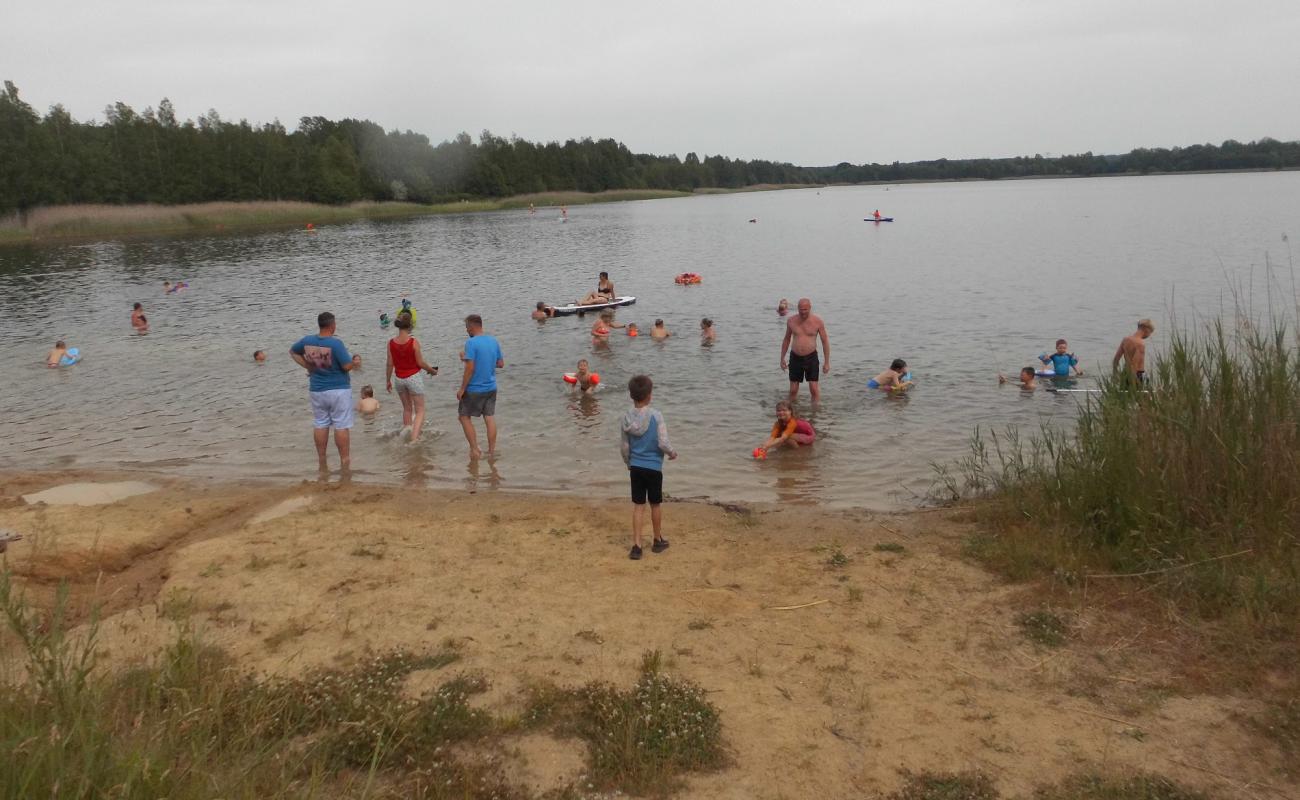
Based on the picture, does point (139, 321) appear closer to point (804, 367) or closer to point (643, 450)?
point (804, 367)

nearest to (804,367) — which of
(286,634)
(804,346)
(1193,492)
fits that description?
(804,346)

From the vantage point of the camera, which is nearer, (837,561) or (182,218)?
(837,561)

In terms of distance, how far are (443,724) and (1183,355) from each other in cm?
623

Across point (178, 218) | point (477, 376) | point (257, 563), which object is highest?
point (178, 218)

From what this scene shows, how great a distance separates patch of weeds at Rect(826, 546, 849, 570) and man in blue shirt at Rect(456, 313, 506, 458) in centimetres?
483

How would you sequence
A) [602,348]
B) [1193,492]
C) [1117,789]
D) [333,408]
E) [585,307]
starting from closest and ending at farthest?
[1117,789], [1193,492], [333,408], [602,348], [585,307]

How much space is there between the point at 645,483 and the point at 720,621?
5.25 feet

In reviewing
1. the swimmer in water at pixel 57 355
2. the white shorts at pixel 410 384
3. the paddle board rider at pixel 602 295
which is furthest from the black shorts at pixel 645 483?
the paddle board rider at pixel 602 295

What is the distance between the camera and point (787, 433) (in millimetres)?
10719

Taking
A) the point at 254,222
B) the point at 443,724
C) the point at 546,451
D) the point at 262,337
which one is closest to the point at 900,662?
the point at 443,724

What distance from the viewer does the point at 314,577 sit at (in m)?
6.27

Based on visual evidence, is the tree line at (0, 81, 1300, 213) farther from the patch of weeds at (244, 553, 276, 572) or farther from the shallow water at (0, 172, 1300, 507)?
the patch of weeds at (244, 553, 276, 572)

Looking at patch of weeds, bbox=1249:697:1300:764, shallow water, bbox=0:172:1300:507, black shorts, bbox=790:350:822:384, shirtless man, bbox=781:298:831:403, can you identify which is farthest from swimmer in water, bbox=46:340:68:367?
patch of weeds, bbox=1249:697:1300:764

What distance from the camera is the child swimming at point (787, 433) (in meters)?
10.6
